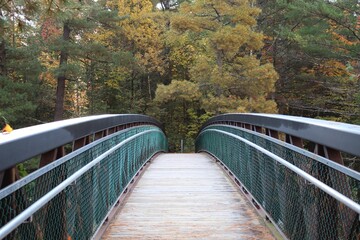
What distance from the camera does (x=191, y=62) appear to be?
26969 millimetres

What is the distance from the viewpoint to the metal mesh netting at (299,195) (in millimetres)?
2418

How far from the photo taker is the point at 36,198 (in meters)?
2.33

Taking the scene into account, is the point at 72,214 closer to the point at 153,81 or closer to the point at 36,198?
the point at 36,198

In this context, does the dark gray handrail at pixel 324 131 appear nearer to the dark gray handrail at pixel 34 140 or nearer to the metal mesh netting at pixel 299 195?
the metal mesh netting at pixel 299 195

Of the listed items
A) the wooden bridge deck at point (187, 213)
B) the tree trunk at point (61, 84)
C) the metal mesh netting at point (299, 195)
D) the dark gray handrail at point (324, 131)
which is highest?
the tree trunk at point (61, 84)

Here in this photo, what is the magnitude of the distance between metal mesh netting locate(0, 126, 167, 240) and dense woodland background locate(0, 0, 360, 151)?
9.18 m

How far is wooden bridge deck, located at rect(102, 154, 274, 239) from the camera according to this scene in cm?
380

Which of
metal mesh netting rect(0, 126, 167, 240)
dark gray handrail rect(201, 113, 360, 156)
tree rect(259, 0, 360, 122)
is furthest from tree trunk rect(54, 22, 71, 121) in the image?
dark gray handrail rect(201, 113, 360, 156)

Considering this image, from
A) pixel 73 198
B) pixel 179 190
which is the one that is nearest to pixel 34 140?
pixel 73 198

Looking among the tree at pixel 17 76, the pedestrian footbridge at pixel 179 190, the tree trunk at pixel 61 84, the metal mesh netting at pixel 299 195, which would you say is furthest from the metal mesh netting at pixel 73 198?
the tree trunk at pixel 61 84

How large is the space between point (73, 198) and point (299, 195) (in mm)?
1772

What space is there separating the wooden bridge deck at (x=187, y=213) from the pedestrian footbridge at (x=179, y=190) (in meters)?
0.01

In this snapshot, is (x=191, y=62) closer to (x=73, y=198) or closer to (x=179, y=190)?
(x=179, y=190)

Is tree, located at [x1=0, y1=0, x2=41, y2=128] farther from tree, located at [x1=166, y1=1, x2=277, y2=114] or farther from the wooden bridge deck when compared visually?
the wooden bridge deck
